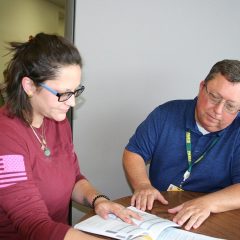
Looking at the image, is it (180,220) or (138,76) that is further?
(138,76)

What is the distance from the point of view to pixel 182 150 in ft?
6.19

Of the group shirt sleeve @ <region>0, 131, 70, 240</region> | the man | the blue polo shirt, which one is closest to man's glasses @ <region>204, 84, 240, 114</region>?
the man

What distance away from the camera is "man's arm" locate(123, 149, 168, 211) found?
153 centimetres

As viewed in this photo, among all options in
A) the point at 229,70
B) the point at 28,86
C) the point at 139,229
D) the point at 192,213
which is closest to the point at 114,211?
the point at 139,229

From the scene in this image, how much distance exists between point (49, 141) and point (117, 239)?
0.57 metres

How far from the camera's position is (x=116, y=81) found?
97.9 inches

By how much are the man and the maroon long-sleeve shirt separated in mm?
363

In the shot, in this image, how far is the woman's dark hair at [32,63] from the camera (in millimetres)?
1277

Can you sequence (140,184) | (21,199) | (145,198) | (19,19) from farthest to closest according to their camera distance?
(19,19) < (140,184) < (145,198) < (21,199)

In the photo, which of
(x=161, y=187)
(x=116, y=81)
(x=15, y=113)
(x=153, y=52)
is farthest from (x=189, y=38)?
(x=15, y=113)

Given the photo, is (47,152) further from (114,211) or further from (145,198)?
(145,198)

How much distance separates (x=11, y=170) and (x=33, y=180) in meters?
0.11

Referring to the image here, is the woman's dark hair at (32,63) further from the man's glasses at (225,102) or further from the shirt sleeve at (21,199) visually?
the man's glasses at (225,102)

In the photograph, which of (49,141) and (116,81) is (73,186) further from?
(116,81)
